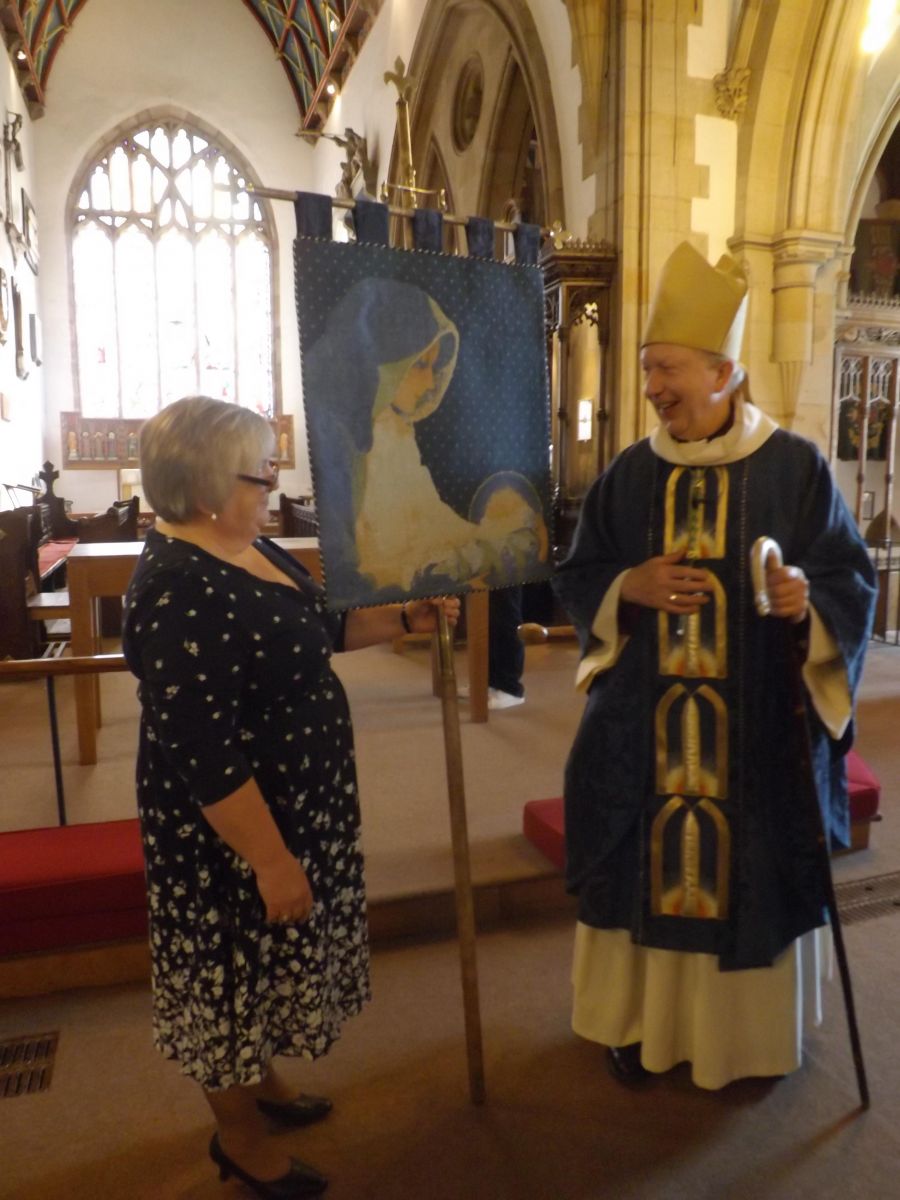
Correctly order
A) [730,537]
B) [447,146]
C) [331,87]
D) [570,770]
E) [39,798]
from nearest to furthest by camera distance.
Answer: [730,537] < [570,770] < [39,798] < [447,146] < [331,87]

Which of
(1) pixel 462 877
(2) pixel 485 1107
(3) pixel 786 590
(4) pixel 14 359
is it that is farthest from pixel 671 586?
(4) pixel 14 359

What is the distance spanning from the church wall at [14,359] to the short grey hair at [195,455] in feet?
31.1

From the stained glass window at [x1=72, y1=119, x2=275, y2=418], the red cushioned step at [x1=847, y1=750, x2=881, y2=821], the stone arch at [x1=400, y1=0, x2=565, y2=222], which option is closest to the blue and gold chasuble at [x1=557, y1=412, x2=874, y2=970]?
the red cushioned step at [x1=847, y1=750, x2=881, y2=821]

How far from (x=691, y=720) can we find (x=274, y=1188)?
1158mm

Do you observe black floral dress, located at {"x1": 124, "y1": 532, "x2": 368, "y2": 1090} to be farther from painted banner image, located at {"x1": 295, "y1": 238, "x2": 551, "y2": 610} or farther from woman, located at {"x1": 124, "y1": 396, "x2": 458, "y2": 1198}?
painted banner image, located at {"x1": 295, "y1": 238, "x2": 551, "y2": 610}

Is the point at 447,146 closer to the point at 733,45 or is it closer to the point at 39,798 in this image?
the point at 733,45

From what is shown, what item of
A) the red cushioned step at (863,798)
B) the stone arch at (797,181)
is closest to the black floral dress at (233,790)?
the red cushioned step at (863,798)

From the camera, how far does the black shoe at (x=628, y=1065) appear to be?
6.53 feet

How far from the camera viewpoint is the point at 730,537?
1892 mm

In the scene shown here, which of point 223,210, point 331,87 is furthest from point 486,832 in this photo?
point 223,210

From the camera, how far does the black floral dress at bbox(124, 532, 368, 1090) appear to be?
1359 mm

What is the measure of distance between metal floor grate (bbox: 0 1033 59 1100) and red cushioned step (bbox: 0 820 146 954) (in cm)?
25

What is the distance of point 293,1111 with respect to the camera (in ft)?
6.14

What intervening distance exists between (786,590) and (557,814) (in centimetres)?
145
